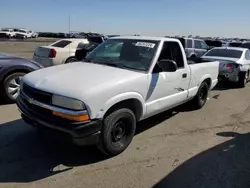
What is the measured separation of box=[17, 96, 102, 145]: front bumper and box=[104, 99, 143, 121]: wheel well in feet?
1.05

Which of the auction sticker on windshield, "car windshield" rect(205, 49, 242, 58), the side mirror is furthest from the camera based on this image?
"car windshield" rect(205, 49, 242, 58)

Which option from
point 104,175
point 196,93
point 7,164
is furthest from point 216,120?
point 7,164

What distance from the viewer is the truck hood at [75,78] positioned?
3.60 m

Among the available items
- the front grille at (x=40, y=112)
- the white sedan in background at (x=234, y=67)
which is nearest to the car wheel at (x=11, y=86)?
the front grille at (x=40, y=112)

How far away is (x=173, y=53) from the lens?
5332 mm

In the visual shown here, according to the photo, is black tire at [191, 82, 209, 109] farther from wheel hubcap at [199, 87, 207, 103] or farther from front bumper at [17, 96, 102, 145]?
front bumper at [17, 96, 102, 145]

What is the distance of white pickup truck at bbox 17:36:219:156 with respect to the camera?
3520mm

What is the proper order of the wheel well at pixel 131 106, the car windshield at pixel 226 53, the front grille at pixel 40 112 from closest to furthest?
the front grille at pixel 40 112, the wheel well at pixel 131 106, the car windshield at pixel 226 53

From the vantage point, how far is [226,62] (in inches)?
392

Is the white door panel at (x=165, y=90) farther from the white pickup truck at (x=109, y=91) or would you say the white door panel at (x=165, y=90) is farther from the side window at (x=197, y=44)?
the side window at (x=197, y=44)

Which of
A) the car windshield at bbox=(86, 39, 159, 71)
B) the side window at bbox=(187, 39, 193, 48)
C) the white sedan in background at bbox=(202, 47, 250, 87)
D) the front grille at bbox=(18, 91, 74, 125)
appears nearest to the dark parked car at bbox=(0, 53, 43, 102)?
the car windshield at bbox=(86, 39, 159, 71)

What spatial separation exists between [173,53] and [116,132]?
6.92ft

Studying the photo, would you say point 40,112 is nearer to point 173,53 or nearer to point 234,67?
point 173,53

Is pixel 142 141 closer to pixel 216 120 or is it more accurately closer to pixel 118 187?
pixel 118 187
